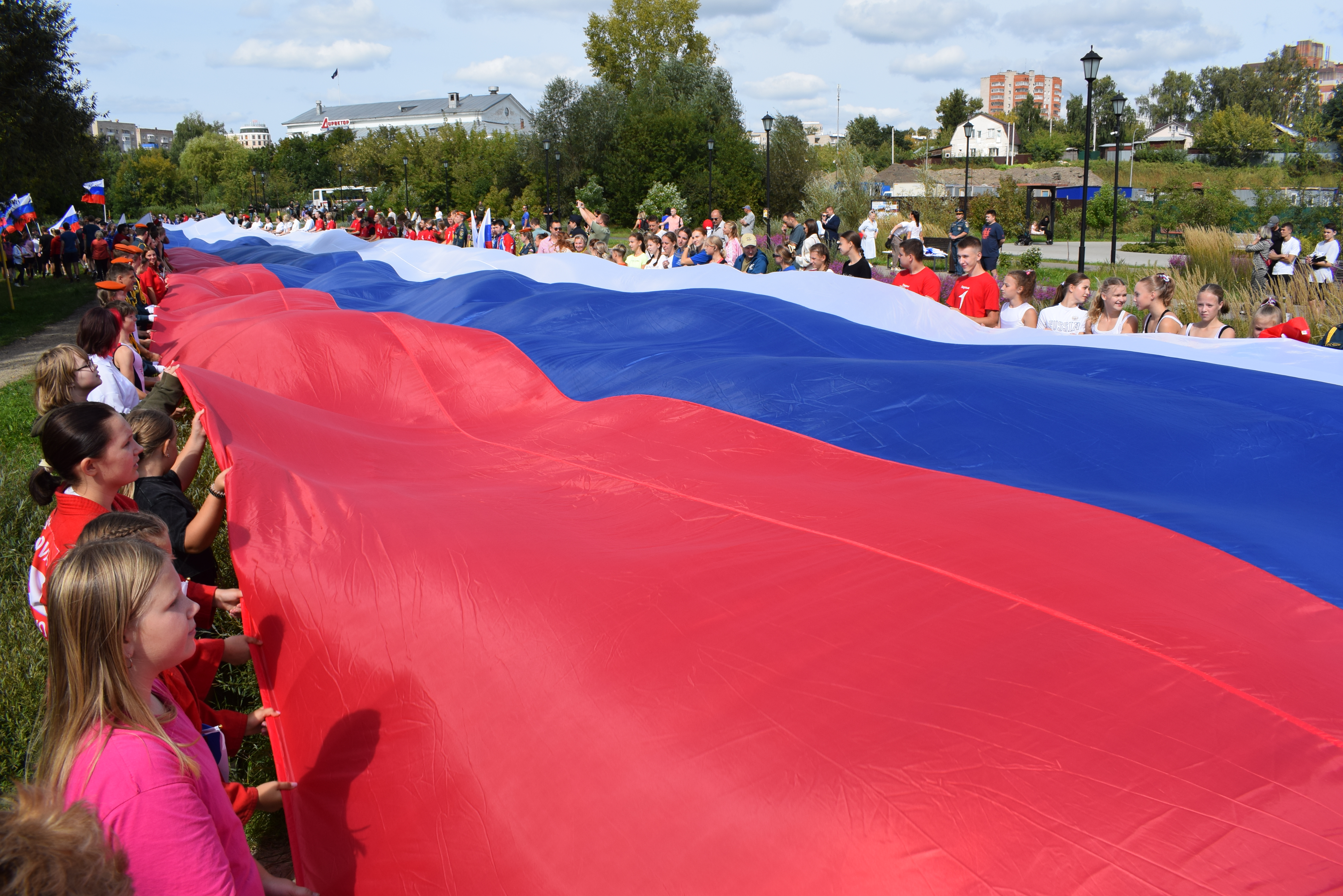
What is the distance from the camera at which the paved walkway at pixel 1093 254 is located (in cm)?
2136

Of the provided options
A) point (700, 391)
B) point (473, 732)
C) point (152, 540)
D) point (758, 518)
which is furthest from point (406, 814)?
point (700, 391)

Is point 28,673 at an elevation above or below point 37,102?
below

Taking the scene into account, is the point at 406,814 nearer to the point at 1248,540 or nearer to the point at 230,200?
the point at 1248,540

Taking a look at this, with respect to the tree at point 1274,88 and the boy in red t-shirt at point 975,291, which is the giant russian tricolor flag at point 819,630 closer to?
the boy in red t-shirt at point 975,291

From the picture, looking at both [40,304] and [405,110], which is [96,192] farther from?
[405,110]

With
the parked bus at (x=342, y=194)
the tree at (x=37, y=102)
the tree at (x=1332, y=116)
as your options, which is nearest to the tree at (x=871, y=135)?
the tree at (x=1332, y=116)

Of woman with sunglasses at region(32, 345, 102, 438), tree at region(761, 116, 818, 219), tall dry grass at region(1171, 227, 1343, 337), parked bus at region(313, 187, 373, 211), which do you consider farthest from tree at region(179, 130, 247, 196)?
woman with sunglasses at region(32, 345, 102, 438)

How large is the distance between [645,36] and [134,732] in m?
56.2

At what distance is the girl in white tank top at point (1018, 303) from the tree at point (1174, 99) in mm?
105704

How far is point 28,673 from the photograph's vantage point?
3.49 metres

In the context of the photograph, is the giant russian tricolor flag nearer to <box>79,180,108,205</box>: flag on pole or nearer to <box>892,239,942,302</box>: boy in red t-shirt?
<box>892,239,942,302</box>: boy in red t-shirt

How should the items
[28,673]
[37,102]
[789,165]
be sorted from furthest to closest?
[789,165]
[37,102]
[28,673]

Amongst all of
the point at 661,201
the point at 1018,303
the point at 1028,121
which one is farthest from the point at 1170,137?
the point at 1018,303

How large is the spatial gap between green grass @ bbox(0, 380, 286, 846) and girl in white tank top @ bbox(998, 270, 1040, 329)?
5.19 metres
